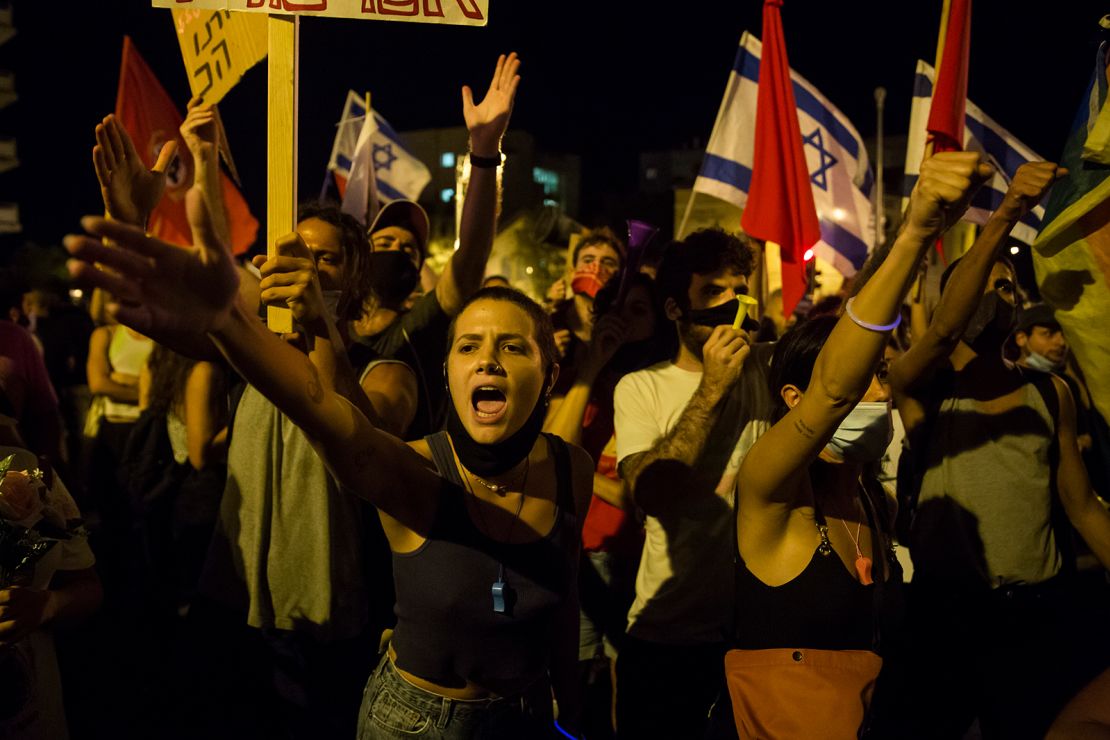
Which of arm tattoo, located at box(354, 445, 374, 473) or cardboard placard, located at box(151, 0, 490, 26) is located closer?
arm tattoo, located at box(354, 445, 374, 473)

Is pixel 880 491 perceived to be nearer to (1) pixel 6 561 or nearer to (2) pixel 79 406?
(1) pixel 6 561

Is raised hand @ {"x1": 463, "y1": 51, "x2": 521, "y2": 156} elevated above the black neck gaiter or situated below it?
above

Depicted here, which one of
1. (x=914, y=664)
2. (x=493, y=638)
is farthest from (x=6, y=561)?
(x=914, y=664)

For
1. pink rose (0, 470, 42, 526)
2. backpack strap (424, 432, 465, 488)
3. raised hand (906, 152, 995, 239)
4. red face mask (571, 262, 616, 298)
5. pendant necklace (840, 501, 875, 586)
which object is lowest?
pendant necklace (840, 501, 875, 586)

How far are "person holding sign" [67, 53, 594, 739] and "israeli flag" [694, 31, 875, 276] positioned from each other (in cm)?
372

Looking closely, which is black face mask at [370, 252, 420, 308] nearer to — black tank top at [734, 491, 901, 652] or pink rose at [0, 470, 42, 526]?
pink rose at [0, 470, 42, 526]

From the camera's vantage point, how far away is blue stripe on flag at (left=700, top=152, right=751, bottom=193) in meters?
5.99

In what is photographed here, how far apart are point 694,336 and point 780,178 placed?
1873mm

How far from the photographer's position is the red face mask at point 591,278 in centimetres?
516

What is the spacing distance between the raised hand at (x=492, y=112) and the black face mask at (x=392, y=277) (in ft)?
3.12

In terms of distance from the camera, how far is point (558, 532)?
253 cm

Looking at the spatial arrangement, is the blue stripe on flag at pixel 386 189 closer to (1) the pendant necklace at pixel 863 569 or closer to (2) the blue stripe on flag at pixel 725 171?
(2) the blue stripe on flag at pixel 725 171

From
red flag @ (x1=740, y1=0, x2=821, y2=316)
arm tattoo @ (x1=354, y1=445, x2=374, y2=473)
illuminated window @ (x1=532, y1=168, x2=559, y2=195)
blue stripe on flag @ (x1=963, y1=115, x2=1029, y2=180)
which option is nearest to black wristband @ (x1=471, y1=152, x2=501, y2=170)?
arm tattoo @ (x1=354, y1=445, x2=374, y2=473)

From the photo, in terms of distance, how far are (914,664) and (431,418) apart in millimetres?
2387
